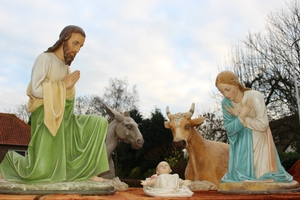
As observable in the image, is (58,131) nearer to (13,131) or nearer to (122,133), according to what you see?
(122,133)

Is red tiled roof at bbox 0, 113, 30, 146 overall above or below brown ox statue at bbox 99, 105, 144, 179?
above

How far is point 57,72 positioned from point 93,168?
133cm

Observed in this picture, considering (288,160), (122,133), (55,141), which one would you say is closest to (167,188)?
(55,141)

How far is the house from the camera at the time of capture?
61.4ft

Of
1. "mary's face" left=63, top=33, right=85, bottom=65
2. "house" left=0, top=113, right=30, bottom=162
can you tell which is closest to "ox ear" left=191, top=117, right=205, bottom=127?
"mary's face" left=63, top=33, right=85, bottom=65

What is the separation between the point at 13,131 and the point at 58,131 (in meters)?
17.4

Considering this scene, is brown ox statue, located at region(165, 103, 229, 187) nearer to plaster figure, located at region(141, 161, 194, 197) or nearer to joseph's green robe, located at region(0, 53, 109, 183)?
plaster figure, located at region(141, 161, 194, 197)

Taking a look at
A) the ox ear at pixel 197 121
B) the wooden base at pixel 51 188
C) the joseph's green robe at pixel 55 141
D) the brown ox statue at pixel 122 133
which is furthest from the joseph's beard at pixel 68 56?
the ox ear at pixel 197 121

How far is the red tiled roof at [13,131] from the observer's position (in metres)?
19.0

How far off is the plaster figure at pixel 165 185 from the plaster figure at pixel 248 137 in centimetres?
105

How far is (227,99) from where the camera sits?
504cm

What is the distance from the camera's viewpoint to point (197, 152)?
18.9 feet

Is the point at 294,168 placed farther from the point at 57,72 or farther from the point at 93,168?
the point at 57,72

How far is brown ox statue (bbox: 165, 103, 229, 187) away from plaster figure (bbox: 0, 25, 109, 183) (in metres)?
1.70
